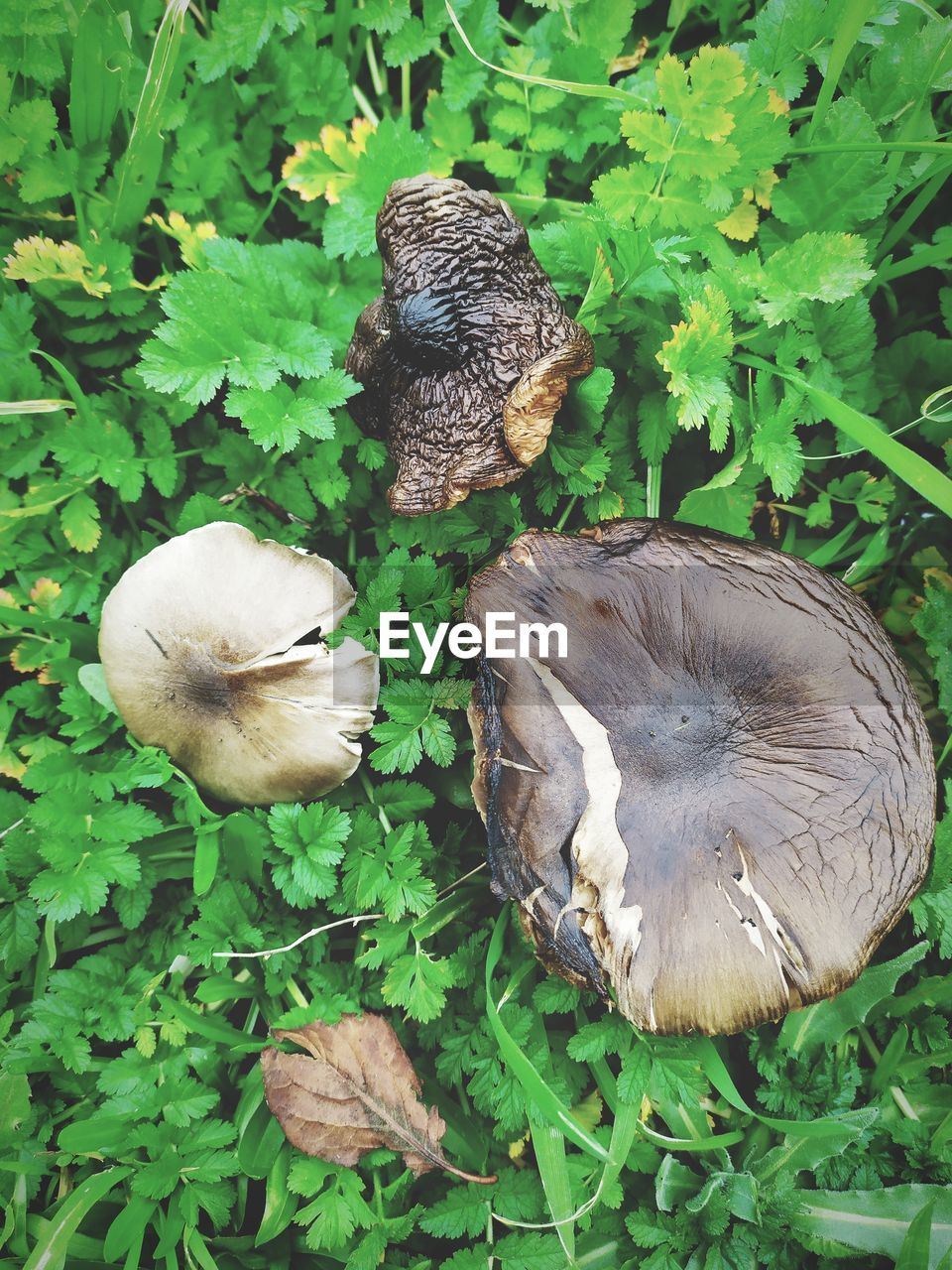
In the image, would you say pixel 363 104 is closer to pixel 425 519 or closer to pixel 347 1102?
pixel 425 519

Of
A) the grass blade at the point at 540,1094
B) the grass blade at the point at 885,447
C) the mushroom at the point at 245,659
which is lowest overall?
the grass blade at the point at 540,1094

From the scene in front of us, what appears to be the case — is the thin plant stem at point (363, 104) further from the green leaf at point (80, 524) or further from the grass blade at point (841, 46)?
the green leaf at point (80, 524)

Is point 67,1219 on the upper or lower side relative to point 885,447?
lower

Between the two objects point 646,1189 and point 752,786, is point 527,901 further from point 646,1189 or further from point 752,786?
point 646,1189

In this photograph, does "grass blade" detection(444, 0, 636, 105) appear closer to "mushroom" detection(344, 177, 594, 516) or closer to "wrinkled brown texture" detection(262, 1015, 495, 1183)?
"mushroom" detection(344, 177, 594, 516)

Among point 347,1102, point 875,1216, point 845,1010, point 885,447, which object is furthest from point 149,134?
point 875,1216

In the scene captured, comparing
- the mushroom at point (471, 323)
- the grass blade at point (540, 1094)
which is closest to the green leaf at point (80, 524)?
the mushroom at point (471, 323)
